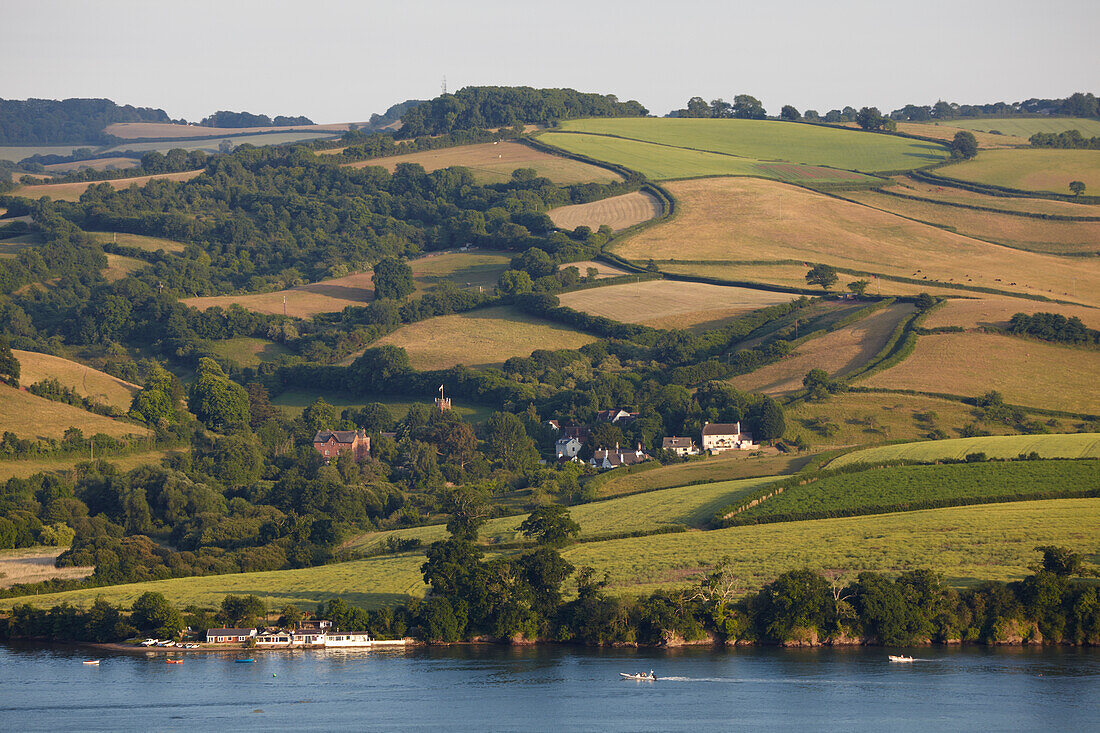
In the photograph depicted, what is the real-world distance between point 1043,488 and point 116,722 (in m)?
57.2

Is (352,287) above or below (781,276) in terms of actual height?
below

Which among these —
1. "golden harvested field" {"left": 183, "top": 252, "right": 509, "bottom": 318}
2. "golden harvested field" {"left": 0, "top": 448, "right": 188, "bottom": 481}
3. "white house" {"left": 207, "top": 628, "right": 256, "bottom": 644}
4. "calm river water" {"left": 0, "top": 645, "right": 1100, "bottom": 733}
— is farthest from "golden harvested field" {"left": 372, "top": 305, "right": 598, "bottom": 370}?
"calm river water" {"left": 0, "top": 645, "right": 1100, "bottom": 733}

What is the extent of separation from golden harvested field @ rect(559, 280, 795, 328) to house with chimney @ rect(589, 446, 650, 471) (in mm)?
37406

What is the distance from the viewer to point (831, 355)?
446 feet

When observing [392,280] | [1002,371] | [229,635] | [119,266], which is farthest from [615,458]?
[119,266]

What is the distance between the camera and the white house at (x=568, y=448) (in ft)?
410

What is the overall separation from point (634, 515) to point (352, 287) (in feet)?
326

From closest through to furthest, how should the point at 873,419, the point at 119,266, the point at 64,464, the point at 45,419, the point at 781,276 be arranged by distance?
the point at 64,464 → the point at 873,419 → the point at 45,419 → the point at 781,276 → the point at 119,266

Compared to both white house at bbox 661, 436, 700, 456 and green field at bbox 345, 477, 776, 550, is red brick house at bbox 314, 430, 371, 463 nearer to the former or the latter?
white house at bbox 661, 436, 700, 456

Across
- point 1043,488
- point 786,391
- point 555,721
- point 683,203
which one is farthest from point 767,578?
point 683,203

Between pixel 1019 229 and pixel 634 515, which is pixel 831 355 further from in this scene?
pixel 1019 229

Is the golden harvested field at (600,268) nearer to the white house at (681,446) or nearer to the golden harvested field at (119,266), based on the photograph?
the white house at (681,446)

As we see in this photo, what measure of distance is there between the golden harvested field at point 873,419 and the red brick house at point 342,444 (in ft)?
123

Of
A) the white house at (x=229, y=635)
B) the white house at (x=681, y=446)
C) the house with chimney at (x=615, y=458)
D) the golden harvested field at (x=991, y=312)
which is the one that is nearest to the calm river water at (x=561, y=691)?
the white house at (x=229, y=635)
